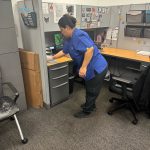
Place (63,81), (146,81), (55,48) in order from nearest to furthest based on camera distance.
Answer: (146,81), (63,81), (55,48)

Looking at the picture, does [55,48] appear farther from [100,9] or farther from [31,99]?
[100,9]

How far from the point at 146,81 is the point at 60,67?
3.85ft

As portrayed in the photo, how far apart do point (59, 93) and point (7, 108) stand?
94cm

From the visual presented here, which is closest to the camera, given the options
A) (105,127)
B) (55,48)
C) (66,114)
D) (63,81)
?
(105,127)

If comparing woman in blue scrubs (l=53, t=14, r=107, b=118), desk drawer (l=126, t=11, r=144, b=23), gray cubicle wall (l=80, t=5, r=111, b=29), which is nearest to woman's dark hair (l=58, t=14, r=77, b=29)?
woman in blue scrubs (l=53, t=14, r=107, b=118)

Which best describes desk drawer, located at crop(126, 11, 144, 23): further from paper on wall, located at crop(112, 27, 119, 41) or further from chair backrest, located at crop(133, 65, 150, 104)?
chair backrest, located at crop(133, 65, 150, 104)

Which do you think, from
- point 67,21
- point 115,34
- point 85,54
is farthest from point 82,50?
point 115,34

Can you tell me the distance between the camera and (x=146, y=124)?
7.09ft

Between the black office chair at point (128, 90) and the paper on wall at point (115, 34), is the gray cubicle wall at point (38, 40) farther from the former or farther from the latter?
the paper on wall at point (115, 34)

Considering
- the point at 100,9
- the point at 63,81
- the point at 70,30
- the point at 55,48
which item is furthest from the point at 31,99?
the point at 100,9

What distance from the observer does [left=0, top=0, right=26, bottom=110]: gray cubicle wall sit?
183 cm

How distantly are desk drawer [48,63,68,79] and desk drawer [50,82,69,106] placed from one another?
0.62ft

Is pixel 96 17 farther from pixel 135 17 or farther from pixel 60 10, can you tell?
pixel 60 10

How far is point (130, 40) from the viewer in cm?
302
